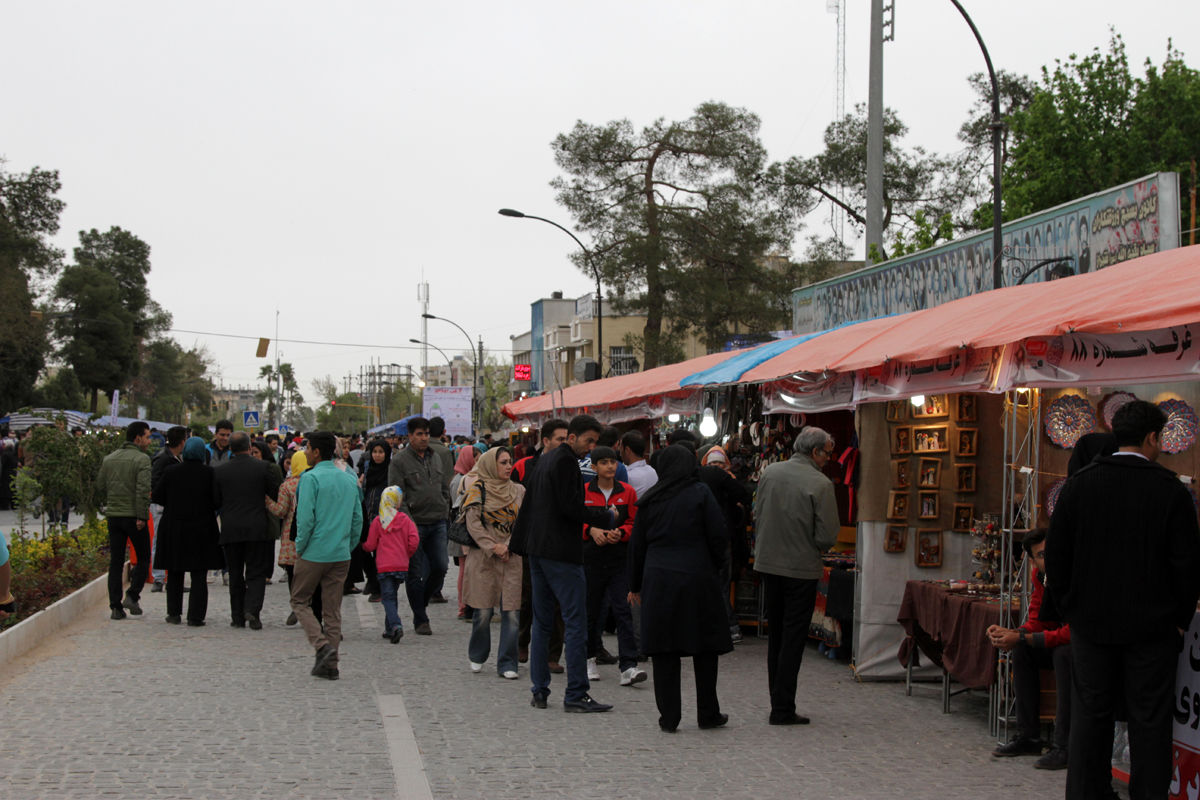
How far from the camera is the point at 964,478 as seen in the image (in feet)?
32.7

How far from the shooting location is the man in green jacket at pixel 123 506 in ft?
→ 41.1

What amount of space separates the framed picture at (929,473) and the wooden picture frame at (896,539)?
0.40 meters

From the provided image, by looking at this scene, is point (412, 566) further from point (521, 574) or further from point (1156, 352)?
point (1156, 352)

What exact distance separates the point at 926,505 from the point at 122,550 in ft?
26.9

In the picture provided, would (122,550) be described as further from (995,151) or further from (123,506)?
(995,151)

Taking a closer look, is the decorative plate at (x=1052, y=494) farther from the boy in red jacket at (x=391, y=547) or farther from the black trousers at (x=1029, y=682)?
the boy in red jacket at (x=391, y=547)

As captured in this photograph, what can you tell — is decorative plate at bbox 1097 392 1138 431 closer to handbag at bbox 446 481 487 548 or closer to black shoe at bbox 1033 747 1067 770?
black shoe at bbox 1033 747 1067 770

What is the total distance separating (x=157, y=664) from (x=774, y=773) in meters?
5.66

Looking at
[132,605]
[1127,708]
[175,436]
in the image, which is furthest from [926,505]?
[132,605]

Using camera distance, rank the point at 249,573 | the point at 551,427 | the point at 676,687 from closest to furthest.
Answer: the point at 676,687
the point at 551,427
the point at 249,573

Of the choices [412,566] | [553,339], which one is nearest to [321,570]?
[412,566]

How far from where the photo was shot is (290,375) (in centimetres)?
14975

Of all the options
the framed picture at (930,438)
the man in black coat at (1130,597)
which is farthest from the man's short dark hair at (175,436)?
the man in black coat at (1130,597)

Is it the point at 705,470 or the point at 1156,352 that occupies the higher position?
the point at 1156,352
